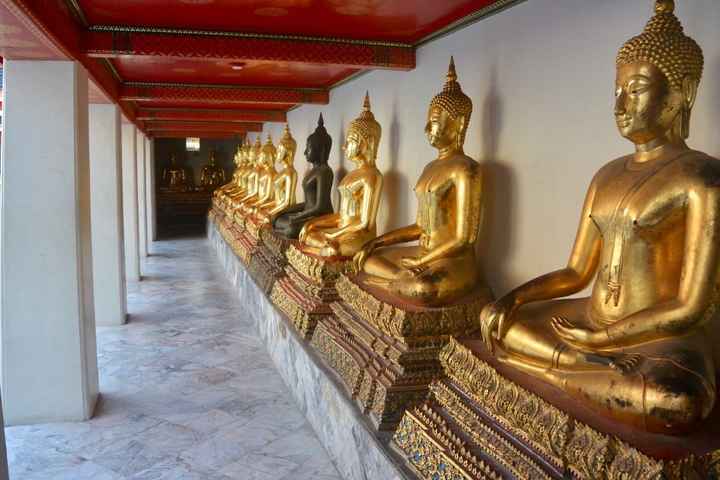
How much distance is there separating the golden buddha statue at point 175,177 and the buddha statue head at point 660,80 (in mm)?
17357

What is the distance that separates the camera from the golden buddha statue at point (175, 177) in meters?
18.4

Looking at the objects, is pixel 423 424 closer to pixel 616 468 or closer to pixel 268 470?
pixel 616 468

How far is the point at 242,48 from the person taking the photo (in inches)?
161

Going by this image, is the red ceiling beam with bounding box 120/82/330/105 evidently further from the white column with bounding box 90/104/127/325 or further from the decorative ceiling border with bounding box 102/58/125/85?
the white column with bounding box 90/104/127/325

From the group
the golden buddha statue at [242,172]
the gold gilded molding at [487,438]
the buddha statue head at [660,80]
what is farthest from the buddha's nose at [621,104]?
the golden buddha statue at [242,172]

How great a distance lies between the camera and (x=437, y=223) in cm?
344

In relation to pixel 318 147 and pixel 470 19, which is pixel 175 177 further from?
pixel 470 19

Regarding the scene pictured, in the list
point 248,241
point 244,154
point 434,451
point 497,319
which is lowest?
point 434,451

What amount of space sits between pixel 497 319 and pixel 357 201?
2.63 meters

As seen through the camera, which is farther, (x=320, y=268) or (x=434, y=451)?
(x=320, y=268)

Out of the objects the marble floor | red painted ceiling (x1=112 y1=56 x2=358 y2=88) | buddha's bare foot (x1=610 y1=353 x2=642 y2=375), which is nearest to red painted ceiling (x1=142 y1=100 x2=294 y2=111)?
red painted ceiling (x1=112 y1=56 x2=358 y2=88)

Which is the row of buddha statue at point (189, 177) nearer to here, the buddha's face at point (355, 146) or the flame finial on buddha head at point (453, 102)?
the buddha's face at point (355, 146)

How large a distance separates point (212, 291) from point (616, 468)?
6.90 metres

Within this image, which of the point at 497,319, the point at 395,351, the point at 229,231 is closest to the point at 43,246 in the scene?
the point at 395,351
